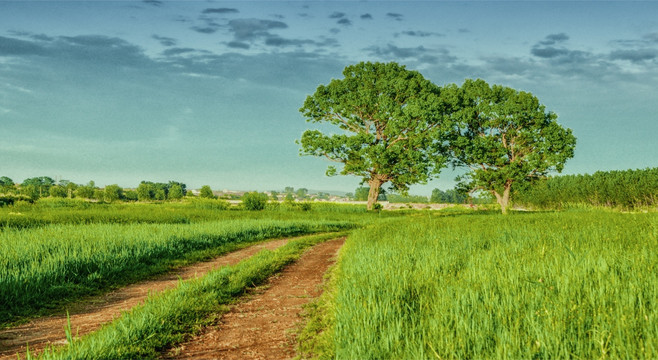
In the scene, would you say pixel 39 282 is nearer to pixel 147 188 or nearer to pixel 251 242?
pixel 251 242

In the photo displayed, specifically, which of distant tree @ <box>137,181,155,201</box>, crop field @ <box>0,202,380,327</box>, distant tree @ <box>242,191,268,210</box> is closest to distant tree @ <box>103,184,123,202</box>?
distant tree @ <box>137,181,155,201</box>

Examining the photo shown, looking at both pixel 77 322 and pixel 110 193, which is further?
pixel 110 193

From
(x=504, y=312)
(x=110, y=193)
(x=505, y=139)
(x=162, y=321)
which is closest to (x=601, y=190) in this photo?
(x=505, y=139)

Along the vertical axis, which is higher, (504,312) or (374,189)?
(374,189)

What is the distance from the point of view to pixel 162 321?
20.0 feet

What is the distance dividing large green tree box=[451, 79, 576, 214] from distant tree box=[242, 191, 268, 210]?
2757 cm

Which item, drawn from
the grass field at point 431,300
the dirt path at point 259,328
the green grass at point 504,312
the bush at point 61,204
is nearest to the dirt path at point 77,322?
the grass field at point 431,300

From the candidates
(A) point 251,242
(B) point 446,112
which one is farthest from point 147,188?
(A) point 251,242

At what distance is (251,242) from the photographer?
20094 mm

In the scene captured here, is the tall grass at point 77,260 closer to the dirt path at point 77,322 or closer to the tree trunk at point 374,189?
the dirt path at point 77,322

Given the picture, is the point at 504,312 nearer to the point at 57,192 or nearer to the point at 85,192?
the point at 85,192

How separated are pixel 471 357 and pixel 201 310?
191 inches

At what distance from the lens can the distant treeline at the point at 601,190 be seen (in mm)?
69125

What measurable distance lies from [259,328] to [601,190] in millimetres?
89647
